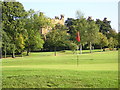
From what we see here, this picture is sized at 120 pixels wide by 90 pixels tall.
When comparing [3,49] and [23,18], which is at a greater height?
[23,18]

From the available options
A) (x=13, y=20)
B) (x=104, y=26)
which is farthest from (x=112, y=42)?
(x=13, y=20)

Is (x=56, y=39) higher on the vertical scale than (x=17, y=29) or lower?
lower

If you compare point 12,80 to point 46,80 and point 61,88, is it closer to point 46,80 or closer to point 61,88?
point 46,80

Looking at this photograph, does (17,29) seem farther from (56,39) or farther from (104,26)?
(104,26)

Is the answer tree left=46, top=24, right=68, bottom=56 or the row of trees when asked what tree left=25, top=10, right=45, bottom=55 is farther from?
tree left=46, top=24, right=68, bottom=56

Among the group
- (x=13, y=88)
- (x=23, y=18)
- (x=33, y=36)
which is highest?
(x=23, y=18)

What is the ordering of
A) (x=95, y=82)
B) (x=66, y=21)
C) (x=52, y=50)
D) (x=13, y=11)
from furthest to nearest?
(x=66, y=21) < (x=52, y=50) < (x=13, y=11) < (x=95, y=82)

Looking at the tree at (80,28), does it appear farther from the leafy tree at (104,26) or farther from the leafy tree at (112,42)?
the leafy tree at (104,26)

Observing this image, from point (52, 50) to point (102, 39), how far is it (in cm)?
1555

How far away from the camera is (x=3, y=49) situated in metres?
45.4

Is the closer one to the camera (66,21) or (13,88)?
(13,88)

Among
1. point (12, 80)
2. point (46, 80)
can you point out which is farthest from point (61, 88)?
point (12, 80)

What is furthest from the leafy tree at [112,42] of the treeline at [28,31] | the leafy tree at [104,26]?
the leafy tree at [104,26]

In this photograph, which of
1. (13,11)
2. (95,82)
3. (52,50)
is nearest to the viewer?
(95,82)
